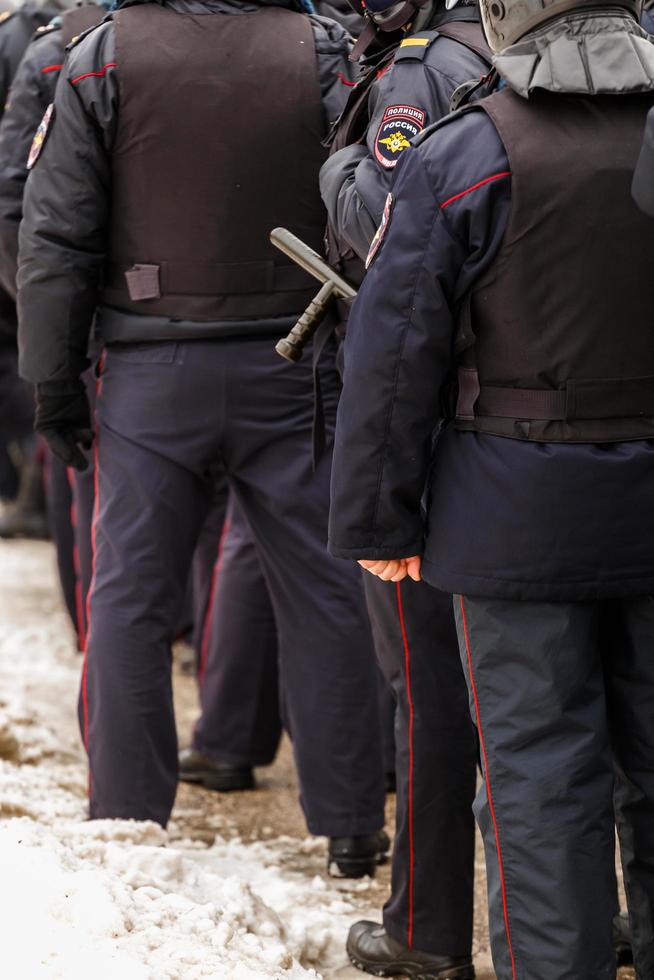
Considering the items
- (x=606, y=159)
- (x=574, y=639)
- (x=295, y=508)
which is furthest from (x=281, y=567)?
(x=606, y=159)

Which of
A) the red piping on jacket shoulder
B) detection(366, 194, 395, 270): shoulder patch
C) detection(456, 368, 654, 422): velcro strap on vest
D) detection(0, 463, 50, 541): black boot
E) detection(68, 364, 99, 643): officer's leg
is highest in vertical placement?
the red piping on jacket shoulder

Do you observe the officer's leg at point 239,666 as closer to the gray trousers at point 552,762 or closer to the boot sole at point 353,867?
the boot sole at point 353,867

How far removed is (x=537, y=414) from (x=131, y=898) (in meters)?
1.29

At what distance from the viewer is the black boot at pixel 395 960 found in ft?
11.0

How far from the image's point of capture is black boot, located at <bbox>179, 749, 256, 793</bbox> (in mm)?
4898

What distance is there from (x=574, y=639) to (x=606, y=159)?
825mm

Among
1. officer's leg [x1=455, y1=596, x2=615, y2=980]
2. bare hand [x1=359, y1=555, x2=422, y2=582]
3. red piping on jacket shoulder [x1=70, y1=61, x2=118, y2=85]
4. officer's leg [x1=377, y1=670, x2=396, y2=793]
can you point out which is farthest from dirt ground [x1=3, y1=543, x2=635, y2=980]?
red piping on jacket shoulder [x1=70, y1=61, x2=118, y2=85]

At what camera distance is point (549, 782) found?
2.62 meters

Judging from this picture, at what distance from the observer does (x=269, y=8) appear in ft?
12.8

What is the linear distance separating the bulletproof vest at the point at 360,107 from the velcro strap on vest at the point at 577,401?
0.71 m

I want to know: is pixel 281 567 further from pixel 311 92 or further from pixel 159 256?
pixel 311 92

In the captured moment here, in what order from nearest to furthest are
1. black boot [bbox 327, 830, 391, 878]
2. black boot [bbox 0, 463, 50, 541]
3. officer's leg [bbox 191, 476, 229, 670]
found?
black boot [bbox 327, 830, 391, 878]
officer's leg [bbox 191, 476, 229, 670]
black boot [bbox 0, 463, 50, 541]

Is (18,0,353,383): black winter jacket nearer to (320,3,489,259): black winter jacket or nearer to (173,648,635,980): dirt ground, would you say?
(320,3,489,259): black winter jacket

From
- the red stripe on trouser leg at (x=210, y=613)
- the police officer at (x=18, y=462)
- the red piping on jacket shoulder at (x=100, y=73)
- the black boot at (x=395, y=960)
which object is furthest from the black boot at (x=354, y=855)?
the police officer at (x=18, y=462)
